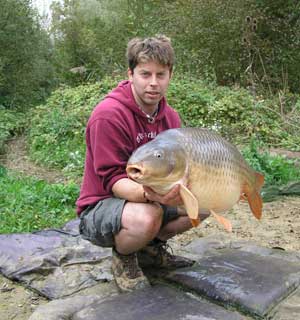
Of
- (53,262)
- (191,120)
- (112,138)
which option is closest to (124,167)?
(112,138)

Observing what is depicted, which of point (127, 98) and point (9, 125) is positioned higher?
point (127, 98)

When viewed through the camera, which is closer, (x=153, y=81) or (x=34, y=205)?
(x=153, y=81)

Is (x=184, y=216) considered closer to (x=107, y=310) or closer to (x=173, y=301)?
(x=173, y=301)

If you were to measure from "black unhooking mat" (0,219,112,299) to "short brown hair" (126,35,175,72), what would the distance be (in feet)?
4.24

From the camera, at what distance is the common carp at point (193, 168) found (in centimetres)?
204

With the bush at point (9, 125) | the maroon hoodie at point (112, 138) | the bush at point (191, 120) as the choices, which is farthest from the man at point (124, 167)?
the bush at point (9, 125)

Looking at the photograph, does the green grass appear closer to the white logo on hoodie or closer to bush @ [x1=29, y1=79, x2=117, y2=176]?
bush @ [x1=29, y1=79, x2=117, y2=176]

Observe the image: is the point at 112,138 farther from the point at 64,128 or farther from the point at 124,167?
the point at 64,128

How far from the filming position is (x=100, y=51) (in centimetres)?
1506

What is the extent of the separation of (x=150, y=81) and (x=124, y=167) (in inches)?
18.1

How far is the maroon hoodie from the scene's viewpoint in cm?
254

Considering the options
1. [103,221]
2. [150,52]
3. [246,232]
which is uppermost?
[150,52]

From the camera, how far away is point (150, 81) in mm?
2594

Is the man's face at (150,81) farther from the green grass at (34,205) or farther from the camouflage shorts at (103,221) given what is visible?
the green grass at (34,205)
